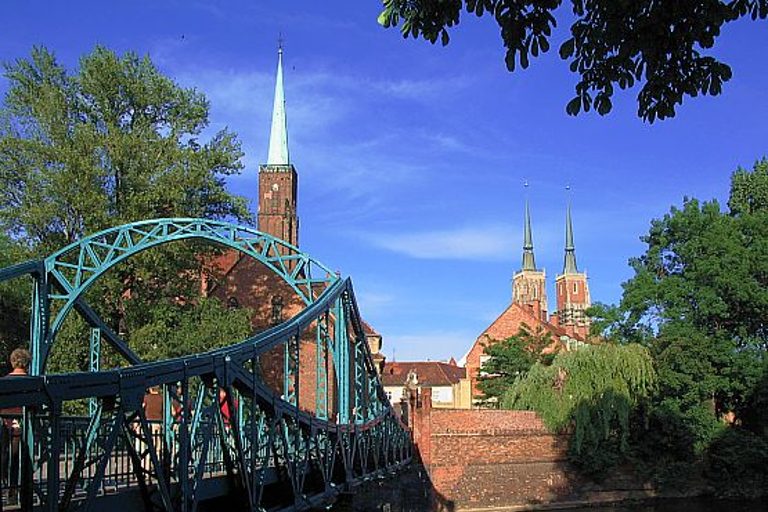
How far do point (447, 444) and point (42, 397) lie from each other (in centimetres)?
2698

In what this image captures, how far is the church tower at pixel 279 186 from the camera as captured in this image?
137 feet

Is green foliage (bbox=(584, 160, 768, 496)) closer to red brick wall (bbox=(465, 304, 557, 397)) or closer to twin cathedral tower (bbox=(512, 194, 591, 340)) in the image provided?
red brick wall (bbox=(465, 304, 557, 397))

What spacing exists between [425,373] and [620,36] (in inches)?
2615

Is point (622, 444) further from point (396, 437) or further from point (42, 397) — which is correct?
point (42, 397)

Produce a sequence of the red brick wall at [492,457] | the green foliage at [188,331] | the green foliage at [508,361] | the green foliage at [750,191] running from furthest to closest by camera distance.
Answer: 1. the green foliage at [508,361]
2. the green foliage at [750,191]
3. the red brick wall at [492,457]
4. the green foliage at [188,331]

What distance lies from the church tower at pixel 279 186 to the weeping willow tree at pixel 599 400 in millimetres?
15694

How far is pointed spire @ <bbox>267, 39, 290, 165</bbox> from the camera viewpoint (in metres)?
43.8

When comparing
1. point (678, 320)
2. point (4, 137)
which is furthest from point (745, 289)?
point (4, 137)

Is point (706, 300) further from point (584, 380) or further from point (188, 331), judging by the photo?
point (188, 331)

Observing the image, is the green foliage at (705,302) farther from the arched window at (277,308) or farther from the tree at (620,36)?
the tree at (620,36)

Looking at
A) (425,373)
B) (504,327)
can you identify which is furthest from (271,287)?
(425,373)

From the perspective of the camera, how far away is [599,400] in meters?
30.4

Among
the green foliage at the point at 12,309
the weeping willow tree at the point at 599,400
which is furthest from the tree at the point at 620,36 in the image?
the weeping willow tree at the point at 599,400

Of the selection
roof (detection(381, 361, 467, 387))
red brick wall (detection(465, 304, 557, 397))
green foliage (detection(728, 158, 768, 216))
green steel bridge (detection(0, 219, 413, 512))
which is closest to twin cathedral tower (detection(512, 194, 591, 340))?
roof (detection(381, 361, 467, 387))
